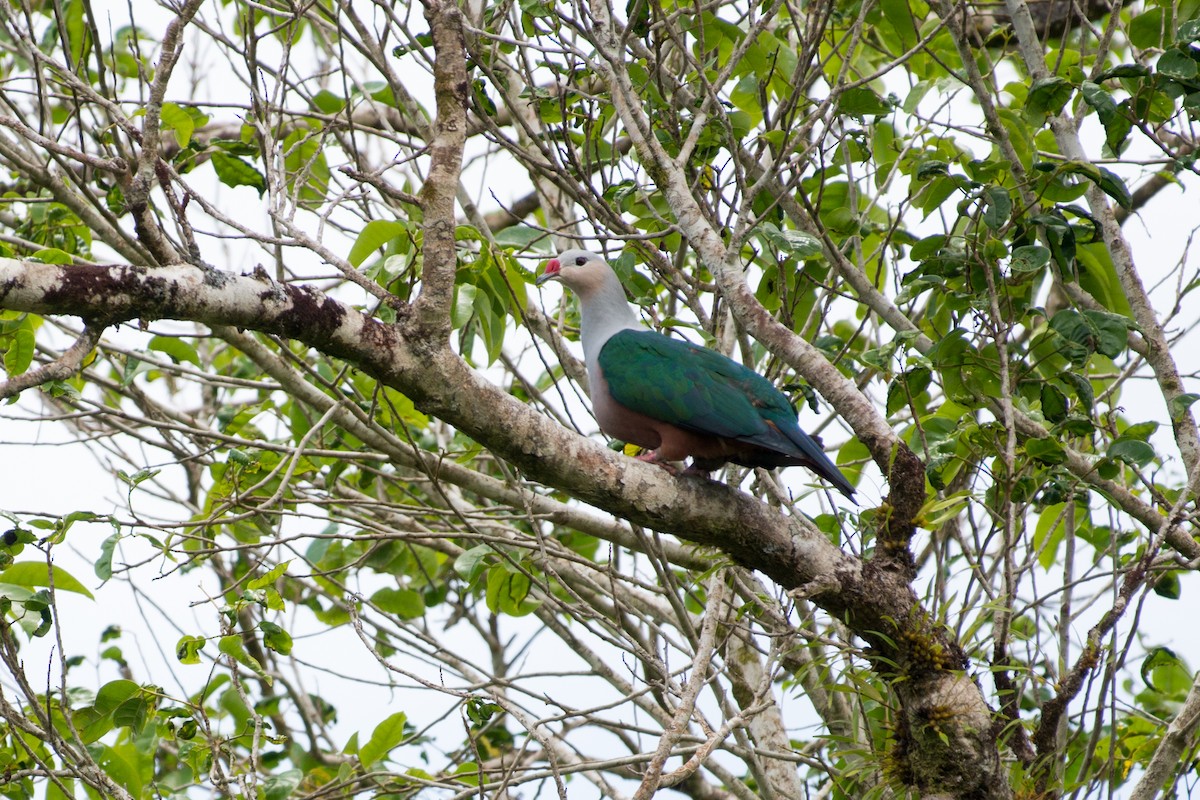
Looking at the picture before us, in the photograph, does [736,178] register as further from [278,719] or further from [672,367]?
[278,719]

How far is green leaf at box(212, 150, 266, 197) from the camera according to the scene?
3.95 m

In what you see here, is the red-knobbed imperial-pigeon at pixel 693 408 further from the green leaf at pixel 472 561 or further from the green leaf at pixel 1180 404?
the green leaf at pixel 1180 404

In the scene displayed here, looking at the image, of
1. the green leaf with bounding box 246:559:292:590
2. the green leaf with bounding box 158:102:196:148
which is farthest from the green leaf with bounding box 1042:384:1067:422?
the green leaf with bounding box 158:102:196:148

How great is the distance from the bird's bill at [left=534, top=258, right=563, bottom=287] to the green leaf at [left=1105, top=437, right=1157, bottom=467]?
84.0 inches

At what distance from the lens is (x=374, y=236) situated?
348 cm

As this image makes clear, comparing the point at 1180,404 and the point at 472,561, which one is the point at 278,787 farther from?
the point at 1180,404

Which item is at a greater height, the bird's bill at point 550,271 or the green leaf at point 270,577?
the bird's bill at point 550,271

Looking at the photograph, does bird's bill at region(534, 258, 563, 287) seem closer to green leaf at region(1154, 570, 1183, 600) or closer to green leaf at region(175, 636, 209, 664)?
green leaf at region(175, 636, 209, 664)

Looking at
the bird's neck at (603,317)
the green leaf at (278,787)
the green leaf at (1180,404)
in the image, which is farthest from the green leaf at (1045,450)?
the green leaf at (278,787)

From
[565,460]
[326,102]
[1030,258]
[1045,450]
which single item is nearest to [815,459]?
[1045,450]

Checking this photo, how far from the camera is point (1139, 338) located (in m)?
4.14

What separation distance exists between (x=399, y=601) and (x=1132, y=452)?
3.17 meters

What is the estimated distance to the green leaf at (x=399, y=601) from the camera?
17.1ft

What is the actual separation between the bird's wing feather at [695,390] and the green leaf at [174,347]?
5.01 ft
